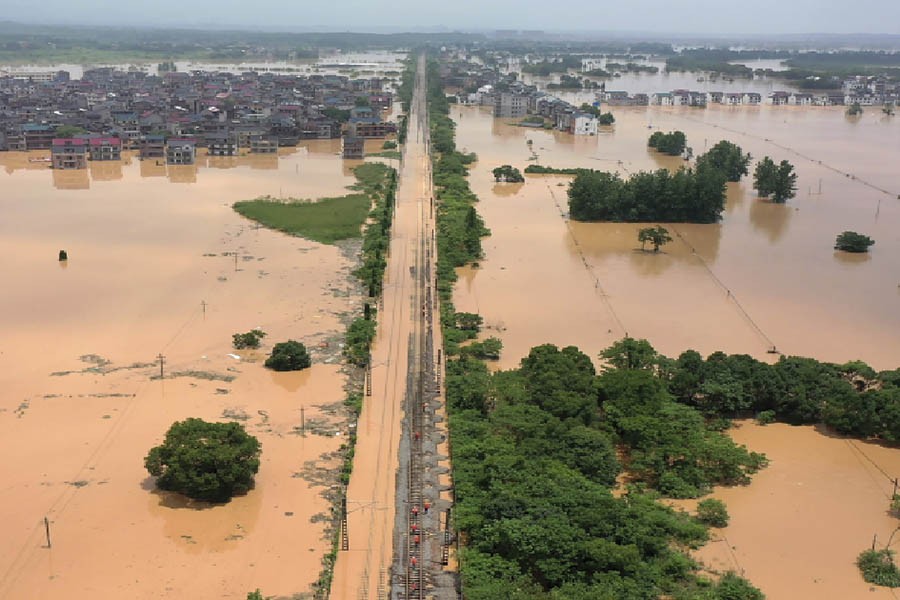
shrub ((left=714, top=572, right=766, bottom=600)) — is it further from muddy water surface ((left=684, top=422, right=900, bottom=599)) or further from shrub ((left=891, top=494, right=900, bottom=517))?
shrub ((left=891, top=494, right=900, bottom=517))

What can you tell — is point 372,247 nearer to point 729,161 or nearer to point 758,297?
point 758,297

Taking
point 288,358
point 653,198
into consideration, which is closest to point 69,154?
point 653,198

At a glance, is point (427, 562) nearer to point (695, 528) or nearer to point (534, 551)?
point (534, 551)

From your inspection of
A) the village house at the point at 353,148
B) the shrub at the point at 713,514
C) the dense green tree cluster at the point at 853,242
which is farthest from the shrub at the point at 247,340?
the village house at the point at 353,148

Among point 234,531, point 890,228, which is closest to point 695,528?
point 234,531

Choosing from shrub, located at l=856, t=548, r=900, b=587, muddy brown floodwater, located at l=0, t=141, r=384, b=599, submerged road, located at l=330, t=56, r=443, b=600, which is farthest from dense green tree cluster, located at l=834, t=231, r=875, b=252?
shrub, located at l=856, t=548, r=900, b=587

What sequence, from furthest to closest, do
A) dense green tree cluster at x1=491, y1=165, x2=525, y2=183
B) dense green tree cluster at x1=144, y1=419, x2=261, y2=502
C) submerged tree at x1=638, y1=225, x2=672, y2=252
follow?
dense green tree cluster at x1=491, y1=165, x2=525, y2=183, submerged tree at x1=638, y1=225, x2=672, y2=252, dense green tree cluster at x1=144, y1=419, x2=261, y2=502

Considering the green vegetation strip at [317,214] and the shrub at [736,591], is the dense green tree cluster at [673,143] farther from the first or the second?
the shrub at [736,591]

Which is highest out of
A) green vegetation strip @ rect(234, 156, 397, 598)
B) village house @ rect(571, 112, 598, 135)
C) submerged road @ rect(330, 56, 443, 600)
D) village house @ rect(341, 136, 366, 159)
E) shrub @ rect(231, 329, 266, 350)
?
village house @ rect(571, 112, 598, 135)
